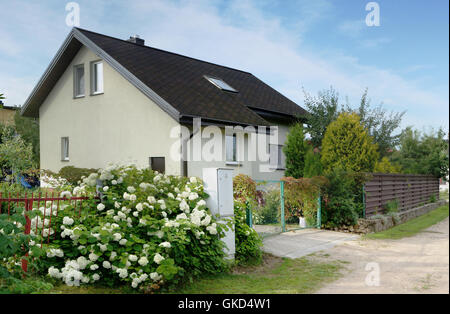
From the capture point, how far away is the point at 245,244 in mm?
6961

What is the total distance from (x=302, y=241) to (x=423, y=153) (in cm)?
1807

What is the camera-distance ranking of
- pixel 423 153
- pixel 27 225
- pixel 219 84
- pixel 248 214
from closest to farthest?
1. pixel 27 225
2. pixel 248 214
3. pixel 219 84
4. pixel 423 153

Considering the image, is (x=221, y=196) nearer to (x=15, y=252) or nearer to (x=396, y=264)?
(x=15, y=252)

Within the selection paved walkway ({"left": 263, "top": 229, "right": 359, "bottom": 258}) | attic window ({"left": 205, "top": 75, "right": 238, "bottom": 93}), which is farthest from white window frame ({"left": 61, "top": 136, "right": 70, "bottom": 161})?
paved walkway ({"left": 263, "top": 229, "right": 359, "bottom": 258})

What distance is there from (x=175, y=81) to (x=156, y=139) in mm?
3100

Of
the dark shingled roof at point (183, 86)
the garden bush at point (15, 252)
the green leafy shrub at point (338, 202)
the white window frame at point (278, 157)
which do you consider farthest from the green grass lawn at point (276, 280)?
the white window frame at point (278, 157)

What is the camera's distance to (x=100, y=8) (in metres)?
13.3

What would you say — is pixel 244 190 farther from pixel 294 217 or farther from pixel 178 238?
pixel 178 238

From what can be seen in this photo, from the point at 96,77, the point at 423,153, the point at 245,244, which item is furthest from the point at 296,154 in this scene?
the point at 423,153

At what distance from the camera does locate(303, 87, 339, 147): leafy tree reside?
18281mm

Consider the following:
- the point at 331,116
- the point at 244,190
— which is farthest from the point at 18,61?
the point at 331,116

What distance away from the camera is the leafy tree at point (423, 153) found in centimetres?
2220

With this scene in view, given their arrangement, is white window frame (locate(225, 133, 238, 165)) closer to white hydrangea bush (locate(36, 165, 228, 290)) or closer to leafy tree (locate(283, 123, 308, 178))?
leafy tree (locate(283, 123, 308, 178))
